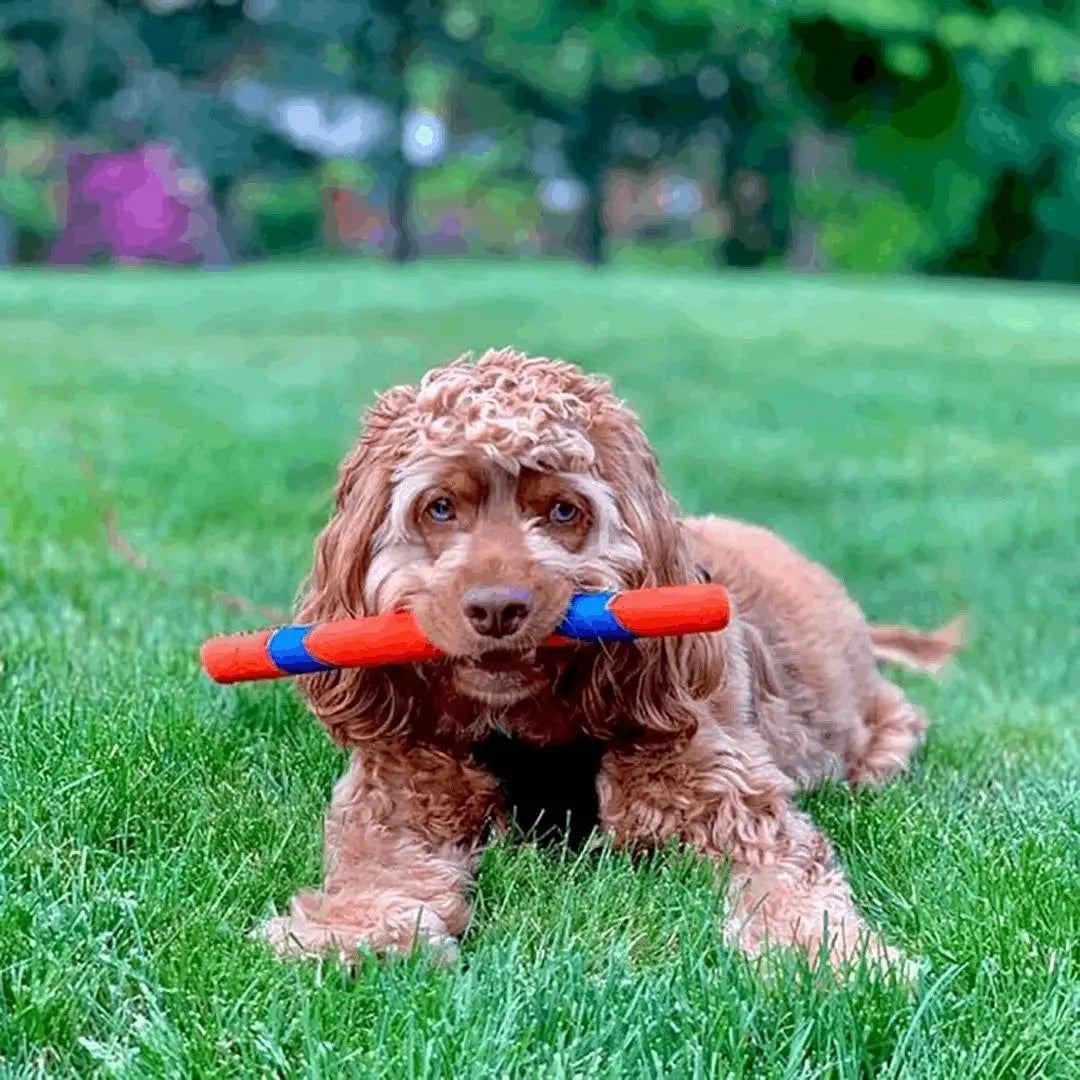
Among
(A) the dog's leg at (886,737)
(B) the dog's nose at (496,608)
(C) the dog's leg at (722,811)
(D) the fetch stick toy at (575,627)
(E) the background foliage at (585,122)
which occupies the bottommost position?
(A) the dog's leg at (886,737)

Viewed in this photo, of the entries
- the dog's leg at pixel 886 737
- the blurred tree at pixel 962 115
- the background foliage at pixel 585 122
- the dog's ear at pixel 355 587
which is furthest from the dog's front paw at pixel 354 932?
the blurred tree at pixel 962 115

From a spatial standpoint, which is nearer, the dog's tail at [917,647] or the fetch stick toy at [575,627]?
the fetch stick toy at [575,627]

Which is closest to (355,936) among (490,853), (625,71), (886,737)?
(490,853)

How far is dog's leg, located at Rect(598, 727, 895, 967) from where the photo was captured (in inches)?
127

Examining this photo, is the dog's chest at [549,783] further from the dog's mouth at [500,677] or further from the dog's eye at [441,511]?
the dog's eye at [441,511]

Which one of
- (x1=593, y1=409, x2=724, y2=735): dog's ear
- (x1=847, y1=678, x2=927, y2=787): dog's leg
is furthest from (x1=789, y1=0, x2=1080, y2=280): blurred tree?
(x1=593, y1=409, x2=724, y2=735): dog's ear

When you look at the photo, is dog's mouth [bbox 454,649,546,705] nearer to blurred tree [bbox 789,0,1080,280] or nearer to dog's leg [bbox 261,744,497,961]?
dog's leg [bbox 261,744,497,961]

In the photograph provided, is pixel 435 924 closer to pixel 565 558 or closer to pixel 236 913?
pixel 236 913

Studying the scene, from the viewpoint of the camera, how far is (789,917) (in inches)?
119

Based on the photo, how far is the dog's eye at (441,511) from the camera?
311 cm

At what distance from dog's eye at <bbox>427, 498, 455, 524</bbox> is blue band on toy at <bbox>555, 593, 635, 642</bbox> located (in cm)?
29

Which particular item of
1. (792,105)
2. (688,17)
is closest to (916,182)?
(792,105)

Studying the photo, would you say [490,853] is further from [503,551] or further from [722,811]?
[503,551]

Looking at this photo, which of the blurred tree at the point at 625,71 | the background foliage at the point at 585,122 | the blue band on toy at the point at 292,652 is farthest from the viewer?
the background foliage at the point at 585,122
